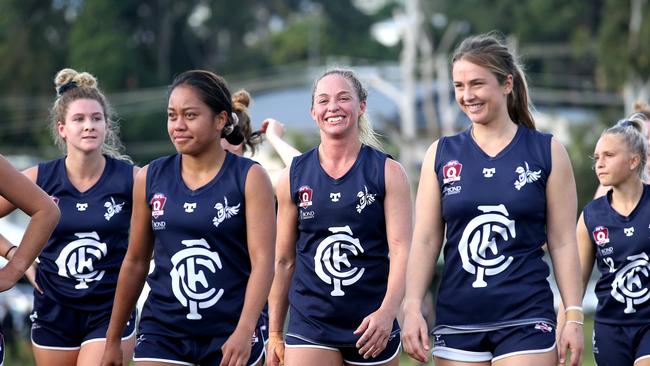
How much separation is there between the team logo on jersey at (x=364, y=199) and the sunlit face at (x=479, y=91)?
747mm

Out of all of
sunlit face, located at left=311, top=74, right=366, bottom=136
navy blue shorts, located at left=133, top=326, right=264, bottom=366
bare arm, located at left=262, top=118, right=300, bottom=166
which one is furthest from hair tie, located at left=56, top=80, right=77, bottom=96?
navy blue shorts, located at left=133, top=326, right=264, bottom=366

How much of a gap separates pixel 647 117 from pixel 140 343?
14.7 ft

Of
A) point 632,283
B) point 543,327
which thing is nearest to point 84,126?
point 543,327

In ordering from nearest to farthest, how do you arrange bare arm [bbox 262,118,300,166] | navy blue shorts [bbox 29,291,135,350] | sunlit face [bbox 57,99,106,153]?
navy blue shorts [bbox 29,291,135,350] < sunlit face [bbox 57,99,106,153] < bare arm [bbox 262,118,300,166]

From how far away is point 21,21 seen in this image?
2270 inches

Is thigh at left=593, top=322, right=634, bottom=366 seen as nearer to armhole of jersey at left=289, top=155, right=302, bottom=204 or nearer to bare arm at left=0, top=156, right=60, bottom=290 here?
armhole of jersey at left=289, top=155, right=302, bottom=204

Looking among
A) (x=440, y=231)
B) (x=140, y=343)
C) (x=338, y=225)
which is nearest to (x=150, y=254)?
(x=140, y=343)

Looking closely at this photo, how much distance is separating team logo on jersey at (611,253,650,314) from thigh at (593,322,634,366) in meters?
0.16

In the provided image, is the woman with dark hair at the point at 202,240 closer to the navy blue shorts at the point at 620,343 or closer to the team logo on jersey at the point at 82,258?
the team logo on jersey at the point at 82,258

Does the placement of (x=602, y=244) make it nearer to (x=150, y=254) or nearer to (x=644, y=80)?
(x=150, y=254)

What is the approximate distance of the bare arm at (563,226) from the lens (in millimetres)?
6301

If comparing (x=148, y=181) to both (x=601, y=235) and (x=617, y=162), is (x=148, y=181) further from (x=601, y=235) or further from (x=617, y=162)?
(x=617, y=162)

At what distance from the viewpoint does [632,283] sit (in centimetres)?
793

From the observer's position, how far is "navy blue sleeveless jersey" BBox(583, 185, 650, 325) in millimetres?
7910
